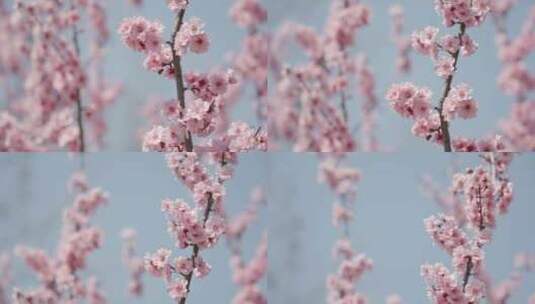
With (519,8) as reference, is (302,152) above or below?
below

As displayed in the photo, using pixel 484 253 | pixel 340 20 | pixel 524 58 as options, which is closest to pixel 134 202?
pixel 340 20

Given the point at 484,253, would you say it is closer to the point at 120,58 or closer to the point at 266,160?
the point at 266,160

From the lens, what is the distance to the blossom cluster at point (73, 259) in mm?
2354

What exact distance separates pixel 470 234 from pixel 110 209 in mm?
979

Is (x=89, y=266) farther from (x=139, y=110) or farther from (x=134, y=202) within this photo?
(x=139, y=110)

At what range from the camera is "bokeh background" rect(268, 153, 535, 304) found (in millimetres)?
2408

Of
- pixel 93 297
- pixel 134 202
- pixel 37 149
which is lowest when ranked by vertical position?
pixel 93 297

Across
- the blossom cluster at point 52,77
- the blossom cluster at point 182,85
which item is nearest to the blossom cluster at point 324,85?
the blossom cluster at point 182,85

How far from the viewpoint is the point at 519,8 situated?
7.96 feet

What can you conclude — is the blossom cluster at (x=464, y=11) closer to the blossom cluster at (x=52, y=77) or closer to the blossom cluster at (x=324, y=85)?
the blossom cluster at (x=324, y=85)

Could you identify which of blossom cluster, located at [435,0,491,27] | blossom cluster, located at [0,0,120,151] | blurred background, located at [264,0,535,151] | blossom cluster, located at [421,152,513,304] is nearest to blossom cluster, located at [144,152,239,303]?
blossom cluster, located at [0,0,120,151]

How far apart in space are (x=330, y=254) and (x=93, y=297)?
66cm

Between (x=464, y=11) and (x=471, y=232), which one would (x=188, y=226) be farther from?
(x=464, y=11)

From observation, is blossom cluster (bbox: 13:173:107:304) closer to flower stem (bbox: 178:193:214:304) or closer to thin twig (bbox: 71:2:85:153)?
thin twig (bbox: 71:2:85:153)
